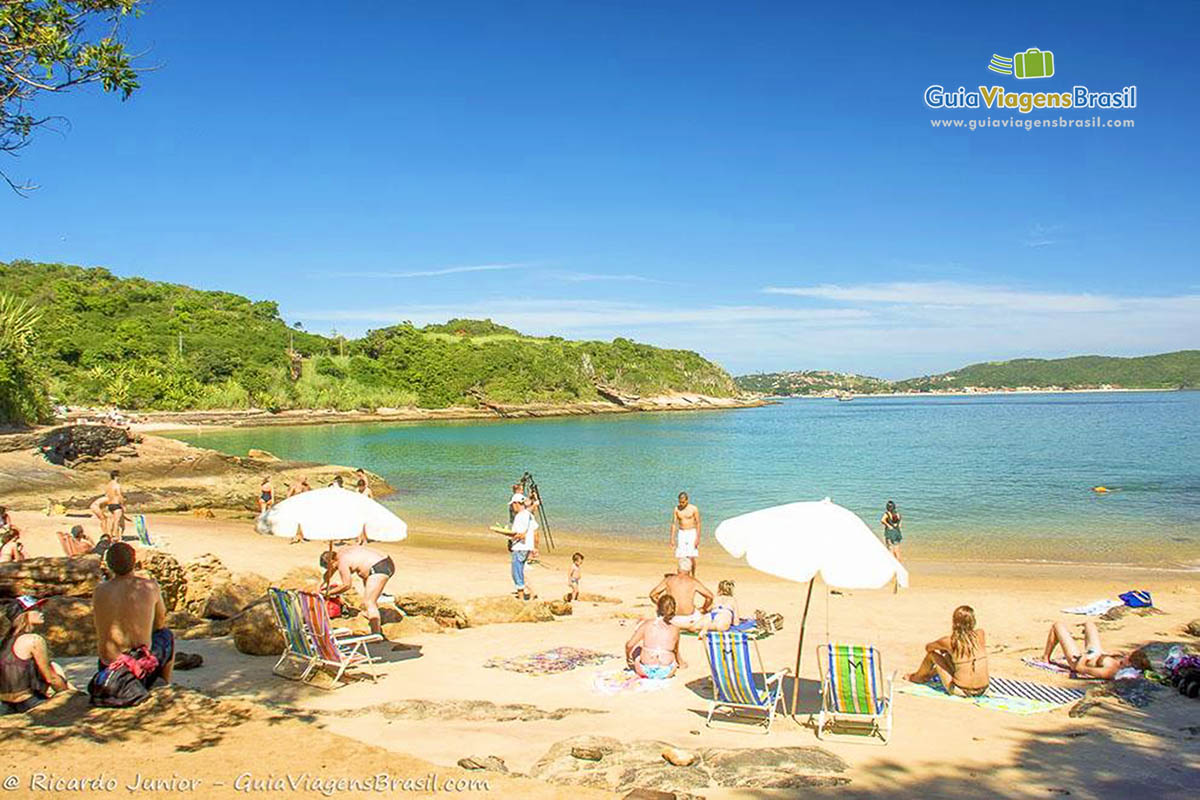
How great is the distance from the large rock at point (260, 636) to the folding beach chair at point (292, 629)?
1.70 feet

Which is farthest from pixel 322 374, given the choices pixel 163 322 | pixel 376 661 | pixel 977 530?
pixel 376 661

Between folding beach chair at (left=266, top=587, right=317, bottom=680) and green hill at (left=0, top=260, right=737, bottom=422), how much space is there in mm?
61889

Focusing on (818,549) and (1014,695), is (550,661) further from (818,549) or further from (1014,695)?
(1014,695)

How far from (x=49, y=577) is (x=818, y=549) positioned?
7.55 metres

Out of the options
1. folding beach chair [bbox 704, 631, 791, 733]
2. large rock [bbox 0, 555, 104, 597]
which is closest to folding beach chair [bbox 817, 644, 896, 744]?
folding beach chair [bbox 704, 631, 791, 733]

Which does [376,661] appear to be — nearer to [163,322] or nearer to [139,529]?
[139,529]

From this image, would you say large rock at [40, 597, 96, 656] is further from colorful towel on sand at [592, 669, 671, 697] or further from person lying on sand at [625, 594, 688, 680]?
person lying on sand at [625, 594, 688, 680]

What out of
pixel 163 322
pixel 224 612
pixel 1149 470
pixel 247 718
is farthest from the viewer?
pixel 163 322

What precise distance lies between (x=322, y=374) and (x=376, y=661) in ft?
304

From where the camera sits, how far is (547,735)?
5879 mm

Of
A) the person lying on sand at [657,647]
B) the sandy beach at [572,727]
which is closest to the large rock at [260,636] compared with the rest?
the sandy beach at [572,727]

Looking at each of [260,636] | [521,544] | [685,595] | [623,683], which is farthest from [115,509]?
[623,683]

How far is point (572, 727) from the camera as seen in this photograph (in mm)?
6102

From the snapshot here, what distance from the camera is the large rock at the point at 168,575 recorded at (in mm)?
9434
